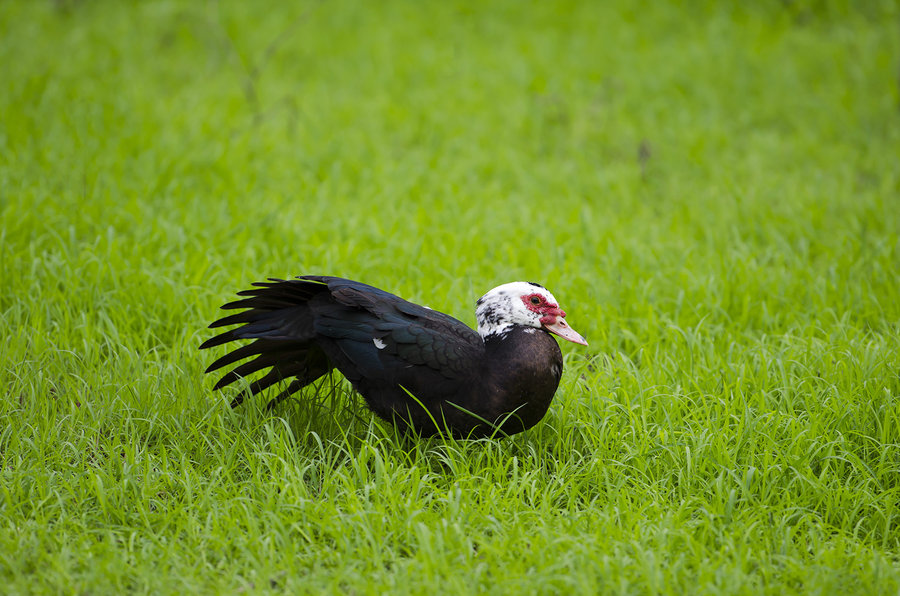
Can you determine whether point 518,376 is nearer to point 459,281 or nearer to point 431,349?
point 431,349

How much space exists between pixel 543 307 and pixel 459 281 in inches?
54.7

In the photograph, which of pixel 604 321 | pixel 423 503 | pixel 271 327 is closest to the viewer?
pixel 423 503

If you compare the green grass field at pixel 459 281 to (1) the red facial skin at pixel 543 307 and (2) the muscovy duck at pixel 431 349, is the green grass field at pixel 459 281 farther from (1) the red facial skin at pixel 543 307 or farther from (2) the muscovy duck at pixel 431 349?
(1) the red facial skin at pixel 543 307

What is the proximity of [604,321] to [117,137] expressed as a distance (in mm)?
4153

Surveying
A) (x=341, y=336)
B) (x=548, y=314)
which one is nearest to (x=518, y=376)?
(x=548, y=314)

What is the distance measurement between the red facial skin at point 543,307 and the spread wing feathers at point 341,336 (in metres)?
0.26

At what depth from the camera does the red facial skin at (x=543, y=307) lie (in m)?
3.09

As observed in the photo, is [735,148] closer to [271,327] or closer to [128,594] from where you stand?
[271,327]

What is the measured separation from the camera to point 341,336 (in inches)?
124

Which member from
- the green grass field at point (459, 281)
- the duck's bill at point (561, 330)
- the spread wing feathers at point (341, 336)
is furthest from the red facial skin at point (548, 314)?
the green grass field at point (459, 281)

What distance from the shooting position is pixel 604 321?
421 cm

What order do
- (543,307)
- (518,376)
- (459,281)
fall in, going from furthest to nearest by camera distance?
(459,281), (543,307), (518,376)

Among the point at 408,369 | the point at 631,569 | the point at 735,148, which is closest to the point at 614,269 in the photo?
the point at 408,369

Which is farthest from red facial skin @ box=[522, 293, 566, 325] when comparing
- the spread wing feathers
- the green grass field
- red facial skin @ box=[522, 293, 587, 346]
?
the green grass field
